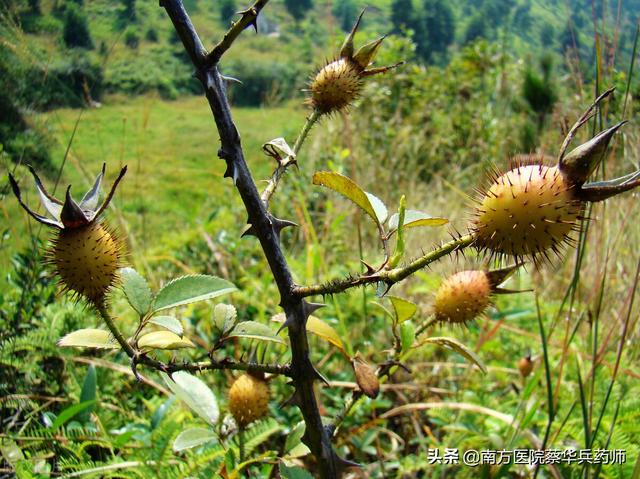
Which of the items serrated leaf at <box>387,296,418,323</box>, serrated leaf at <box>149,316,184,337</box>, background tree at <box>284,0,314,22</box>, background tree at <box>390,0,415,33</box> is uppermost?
background tree at <box>390,0,415,33</box>

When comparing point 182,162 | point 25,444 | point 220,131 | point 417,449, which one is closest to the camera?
point 220,131

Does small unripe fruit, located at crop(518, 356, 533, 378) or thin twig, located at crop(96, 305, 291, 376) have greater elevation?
small unripe fruit, located at crop(518, 356, 533, 378)

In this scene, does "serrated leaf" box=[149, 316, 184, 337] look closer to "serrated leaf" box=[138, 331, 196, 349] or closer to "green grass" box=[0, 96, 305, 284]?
"serrated leaf" box=[138, 331, 196, 349]

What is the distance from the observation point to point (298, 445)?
3.14 ft

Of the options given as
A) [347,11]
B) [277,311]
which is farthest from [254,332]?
[347,11]

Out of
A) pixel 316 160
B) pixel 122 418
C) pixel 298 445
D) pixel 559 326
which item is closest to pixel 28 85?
pixel 122 418

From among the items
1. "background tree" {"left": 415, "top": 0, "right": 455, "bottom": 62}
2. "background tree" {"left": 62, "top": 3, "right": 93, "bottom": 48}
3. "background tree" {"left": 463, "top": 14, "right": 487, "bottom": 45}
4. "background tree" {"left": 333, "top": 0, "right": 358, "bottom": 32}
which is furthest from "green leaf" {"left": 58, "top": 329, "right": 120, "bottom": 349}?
"background tree" {"left": 415, "top": 0, "right": 455, "bottom": 62}

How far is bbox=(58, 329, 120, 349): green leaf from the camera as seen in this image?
27.9 inches

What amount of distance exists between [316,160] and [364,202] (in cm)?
414

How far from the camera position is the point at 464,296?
0.85m

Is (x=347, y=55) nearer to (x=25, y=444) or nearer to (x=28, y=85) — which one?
(x=25, y=444)

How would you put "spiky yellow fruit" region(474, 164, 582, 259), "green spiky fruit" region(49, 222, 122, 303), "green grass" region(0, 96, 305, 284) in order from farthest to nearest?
"green grass" region(0, 96, 305, 284), "green spiky fruit" region(49, 222, 122, 303), "spiky yellow fruit" region(474, 164, 582, 259)

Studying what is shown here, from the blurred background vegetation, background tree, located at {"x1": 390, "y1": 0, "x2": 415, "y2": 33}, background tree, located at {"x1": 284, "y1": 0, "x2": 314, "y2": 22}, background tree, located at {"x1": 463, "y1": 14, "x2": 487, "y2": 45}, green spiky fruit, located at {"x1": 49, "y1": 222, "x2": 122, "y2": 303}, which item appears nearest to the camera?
green spiky fruit, located at {"x1": 49, "y1": 222, "x2": 122, "y2": 303}

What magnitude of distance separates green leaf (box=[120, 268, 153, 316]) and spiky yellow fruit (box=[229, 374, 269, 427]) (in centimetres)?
23
